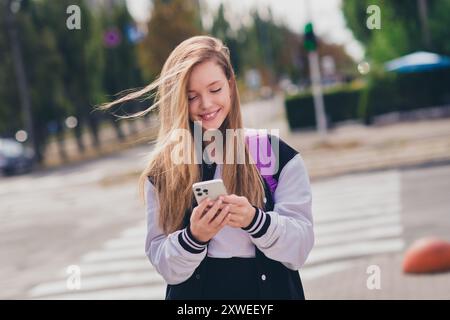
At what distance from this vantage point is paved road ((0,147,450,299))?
29.5 ft

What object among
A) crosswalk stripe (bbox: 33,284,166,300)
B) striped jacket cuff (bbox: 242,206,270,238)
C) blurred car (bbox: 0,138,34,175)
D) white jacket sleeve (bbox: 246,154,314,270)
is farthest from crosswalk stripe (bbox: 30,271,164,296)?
blurred car (bbox: 0,138,34,175)

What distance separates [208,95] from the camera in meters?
2.45

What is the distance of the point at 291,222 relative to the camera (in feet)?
7.79

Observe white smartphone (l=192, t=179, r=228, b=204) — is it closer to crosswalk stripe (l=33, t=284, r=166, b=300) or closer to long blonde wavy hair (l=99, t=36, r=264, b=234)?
long blonde wavy hair (l=99, t=36, r=264, b=234)

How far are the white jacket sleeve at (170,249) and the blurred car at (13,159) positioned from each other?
3268 cm

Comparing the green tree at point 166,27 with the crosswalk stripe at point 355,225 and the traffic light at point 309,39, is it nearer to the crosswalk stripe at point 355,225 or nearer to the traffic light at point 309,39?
the traffic light at point 309,39

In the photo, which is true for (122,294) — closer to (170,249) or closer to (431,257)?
(431,257)

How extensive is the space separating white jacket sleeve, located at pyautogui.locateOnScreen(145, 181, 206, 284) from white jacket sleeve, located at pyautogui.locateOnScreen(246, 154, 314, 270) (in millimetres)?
187

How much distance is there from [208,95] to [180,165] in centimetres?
24

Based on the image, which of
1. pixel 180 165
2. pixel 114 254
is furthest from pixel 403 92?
pixel 180 165

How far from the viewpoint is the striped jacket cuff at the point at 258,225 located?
89.0 inches

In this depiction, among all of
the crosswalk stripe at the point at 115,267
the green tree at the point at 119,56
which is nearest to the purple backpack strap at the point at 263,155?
the crosswalk stripe at the point at 115,267
